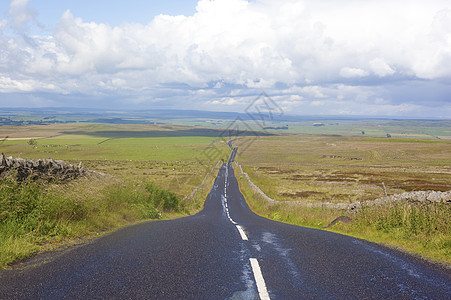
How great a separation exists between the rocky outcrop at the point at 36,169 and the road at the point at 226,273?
400 cm

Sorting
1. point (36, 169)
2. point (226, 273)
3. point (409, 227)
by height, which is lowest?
point (409, 227)

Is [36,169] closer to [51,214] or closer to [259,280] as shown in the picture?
[51,214]

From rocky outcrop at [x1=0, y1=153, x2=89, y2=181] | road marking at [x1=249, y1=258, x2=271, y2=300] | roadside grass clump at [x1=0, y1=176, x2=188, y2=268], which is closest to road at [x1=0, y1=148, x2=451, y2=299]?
road marking at [x1=249, y1=258, x2=271, y2=300]

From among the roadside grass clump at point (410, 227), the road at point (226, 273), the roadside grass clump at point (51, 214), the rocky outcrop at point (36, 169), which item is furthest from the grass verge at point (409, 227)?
the rocky outcrop at point (36, 169)

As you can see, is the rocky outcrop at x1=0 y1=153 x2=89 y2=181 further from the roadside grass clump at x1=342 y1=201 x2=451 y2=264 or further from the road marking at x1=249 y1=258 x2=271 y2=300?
the roadside grass clump at x1=342 y1=201 x2=451 y2=264

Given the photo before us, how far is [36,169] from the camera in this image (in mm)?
11672

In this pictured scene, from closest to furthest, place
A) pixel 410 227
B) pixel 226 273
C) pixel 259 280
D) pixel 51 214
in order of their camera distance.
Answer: pixel 259 280 < pixel 226 273 < pixel 51 214 < pixel 410 227

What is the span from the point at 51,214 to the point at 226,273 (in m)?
6.22

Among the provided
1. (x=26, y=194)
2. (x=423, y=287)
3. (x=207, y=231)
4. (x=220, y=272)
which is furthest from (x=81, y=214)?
(x=423, y=287)

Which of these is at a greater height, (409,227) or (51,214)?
(51,214)

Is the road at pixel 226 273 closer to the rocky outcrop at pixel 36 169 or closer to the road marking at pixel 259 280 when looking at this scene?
the road marking at pixel 259 280

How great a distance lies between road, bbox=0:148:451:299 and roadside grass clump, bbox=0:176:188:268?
3.14 ft

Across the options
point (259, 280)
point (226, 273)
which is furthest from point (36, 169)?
point (259, 280)

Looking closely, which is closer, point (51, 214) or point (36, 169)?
point (51, 214)
